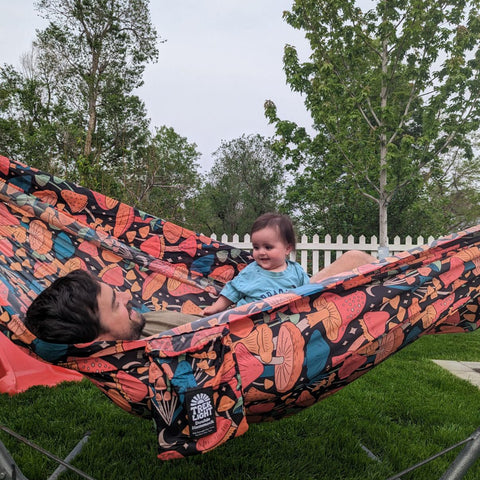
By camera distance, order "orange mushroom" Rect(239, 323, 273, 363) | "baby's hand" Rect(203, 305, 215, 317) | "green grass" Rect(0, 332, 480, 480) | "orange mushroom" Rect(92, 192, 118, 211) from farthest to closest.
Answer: "orange mushroom" Rect(92, 192, 118, 211)
"baby's hand" Rect(203, 305, 215, 317)
"green grass" Rect(0, 332, 480, 480)
"orange mushroom" Rect(239, 323, 273, 363)

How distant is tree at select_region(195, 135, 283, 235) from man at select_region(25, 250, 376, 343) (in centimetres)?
1122

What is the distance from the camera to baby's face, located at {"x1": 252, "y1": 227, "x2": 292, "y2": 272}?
5.61ft

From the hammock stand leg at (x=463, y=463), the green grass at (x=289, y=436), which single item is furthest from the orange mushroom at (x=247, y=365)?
the green grass at (x=289, y=436)

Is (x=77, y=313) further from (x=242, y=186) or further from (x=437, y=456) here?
(x=242, y=186)

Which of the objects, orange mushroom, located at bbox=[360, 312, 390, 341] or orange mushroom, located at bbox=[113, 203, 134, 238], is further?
orange mushroom, located at bbox=[113, 203, 134, 238]

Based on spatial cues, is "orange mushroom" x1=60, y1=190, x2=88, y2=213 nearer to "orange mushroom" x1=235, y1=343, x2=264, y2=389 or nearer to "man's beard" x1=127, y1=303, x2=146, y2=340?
"man's beard" x1=127, y1=303, x2=146, y2=340

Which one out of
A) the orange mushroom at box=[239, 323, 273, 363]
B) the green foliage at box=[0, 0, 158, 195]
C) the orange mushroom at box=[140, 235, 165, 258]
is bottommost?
the orange mushroom at box=[239, 323, 273, 363]

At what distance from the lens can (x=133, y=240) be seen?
6.72 feet

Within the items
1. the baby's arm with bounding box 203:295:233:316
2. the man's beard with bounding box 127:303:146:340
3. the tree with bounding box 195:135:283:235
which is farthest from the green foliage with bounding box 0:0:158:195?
the man's beard with bounding box 127:303:146:340

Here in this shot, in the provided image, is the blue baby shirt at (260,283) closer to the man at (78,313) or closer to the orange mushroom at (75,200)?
the man at (78,313)

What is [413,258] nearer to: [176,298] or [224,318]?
[224,318]

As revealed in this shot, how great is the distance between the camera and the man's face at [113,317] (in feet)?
3.80

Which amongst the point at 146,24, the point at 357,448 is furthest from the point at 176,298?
the point at 146,24

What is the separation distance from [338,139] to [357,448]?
673 centimetres
